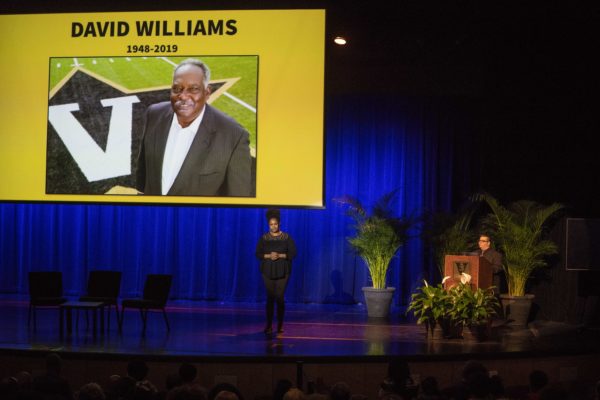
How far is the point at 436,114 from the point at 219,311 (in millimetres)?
4343

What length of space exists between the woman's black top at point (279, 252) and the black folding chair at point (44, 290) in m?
2.32

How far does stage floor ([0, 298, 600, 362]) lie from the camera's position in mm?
6969

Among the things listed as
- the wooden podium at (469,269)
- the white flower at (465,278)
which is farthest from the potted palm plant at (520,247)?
the white flower at (465,278)

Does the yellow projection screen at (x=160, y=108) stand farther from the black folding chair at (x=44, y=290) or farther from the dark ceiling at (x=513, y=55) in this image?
the black folding chair at (x=44, y=290)

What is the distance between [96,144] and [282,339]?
331cm

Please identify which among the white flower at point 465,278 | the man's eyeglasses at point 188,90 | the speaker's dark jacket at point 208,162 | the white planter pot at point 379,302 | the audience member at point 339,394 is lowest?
the white planter pot at point 379,302

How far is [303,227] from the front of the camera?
12.0 metres

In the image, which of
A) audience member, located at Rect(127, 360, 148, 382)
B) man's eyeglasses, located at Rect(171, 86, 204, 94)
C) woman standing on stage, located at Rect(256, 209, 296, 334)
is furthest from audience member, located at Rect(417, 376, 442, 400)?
man's eyeglasses, located at Rect(171, 86, 204, 94)

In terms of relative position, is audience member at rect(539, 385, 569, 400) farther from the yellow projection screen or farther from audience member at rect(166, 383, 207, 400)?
the yellow projection screen

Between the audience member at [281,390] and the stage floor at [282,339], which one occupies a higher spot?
the audience member at [281,390]

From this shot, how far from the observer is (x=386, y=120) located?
Answer: 1188cm

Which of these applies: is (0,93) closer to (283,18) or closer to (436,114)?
(283,18)

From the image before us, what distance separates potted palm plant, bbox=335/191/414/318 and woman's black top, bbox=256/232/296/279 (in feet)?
8.05

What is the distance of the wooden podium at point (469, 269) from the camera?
8148 millimetres
